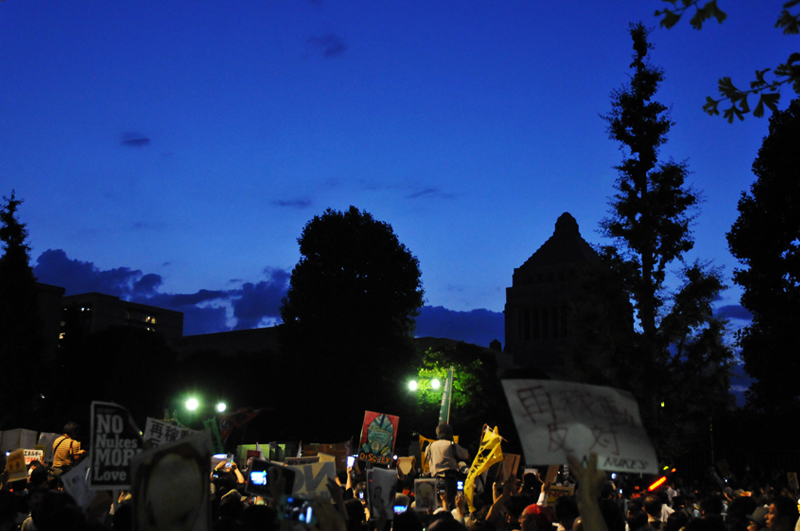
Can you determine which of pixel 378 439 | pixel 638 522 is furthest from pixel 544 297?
pixel 638 522

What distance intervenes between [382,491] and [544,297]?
9044 centimetres

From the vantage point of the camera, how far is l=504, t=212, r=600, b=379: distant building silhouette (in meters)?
93.4

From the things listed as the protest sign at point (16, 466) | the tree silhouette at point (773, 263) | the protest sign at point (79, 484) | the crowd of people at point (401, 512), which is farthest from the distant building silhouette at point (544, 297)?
the protest sign at point (79, 484)

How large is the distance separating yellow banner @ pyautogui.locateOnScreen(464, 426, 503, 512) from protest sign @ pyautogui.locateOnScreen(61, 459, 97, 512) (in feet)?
15.5

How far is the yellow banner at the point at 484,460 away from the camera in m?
9.99

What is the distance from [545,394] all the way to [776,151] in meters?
30.6

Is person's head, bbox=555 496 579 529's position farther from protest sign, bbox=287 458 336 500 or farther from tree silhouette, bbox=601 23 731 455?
tree silhouette, bbox=601 23 731 455

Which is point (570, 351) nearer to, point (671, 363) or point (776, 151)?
point (671, 363)

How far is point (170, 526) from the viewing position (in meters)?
4.04

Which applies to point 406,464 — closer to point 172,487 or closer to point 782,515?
point 782,515

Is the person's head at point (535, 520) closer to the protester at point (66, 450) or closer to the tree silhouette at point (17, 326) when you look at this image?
the protester at point (66, 450)

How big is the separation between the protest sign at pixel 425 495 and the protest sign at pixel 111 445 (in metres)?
3.69

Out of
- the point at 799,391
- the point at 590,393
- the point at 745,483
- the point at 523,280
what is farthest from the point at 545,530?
the point at 523,280

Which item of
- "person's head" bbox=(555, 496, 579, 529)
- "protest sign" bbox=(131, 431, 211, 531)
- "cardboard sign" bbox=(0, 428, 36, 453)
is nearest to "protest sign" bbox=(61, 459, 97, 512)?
"protest sign" bbox=(131, 431, 211, 531)
